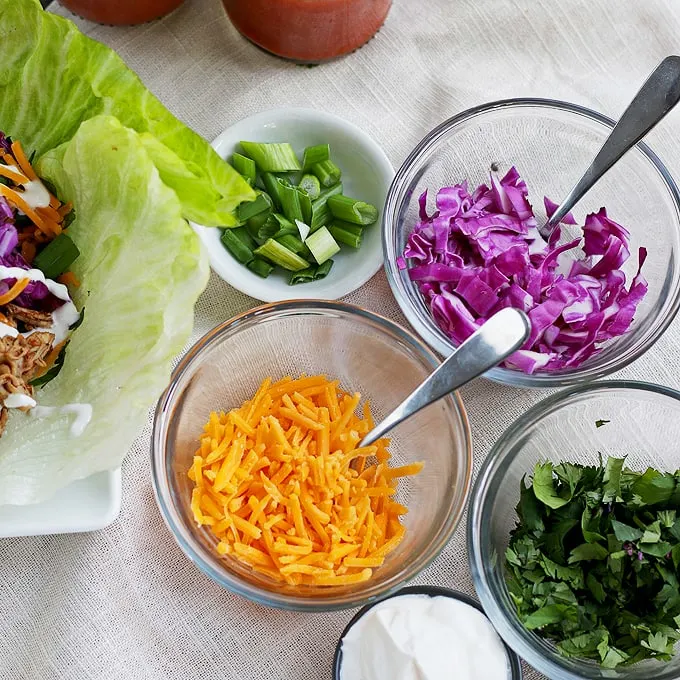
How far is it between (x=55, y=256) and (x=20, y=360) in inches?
7.9

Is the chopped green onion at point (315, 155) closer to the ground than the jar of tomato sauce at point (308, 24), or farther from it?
closer to the ground

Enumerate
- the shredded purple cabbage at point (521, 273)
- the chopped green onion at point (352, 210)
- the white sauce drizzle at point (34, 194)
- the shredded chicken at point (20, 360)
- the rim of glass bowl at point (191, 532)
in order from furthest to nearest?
1. the chopped green onion at point (352, 210)
2. the shredded purple cabbage at point (521, 273)
3. the rim of glass bowl at point (191, 532)
4. the white sauce drizzle at point (34, 194)
5. the shredded chicken at point (20, 360)

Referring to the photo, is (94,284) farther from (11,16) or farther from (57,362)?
(11,16)

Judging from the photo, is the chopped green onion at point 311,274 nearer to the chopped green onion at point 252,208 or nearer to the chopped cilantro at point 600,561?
the chopped green onion at point 252,208

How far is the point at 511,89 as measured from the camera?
83.1 inches

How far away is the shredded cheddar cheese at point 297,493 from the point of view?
1730 millimetres

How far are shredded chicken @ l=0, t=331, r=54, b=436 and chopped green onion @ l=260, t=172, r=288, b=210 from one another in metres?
0.59

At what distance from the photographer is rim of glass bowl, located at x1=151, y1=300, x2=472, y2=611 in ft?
5.61

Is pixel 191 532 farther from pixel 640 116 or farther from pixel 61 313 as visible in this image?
pixel 640 116

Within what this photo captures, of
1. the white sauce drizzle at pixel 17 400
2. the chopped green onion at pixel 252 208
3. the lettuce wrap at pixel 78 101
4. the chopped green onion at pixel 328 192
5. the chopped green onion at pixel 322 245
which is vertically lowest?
the white sauce drizzle at pixel 17 400

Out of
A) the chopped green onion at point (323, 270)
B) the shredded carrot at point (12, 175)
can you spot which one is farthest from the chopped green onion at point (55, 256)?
the chopped green onion at point (323, 270)

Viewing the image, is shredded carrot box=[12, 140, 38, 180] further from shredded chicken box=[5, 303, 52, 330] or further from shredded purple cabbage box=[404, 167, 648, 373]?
shredded purple cabbage box=[404, 167, 648, 373]

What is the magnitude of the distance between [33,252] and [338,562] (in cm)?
77

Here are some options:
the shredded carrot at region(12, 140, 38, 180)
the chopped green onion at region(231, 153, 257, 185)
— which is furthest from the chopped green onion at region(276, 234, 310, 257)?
the shredded carrot at region(12, 140, 38, 180)
